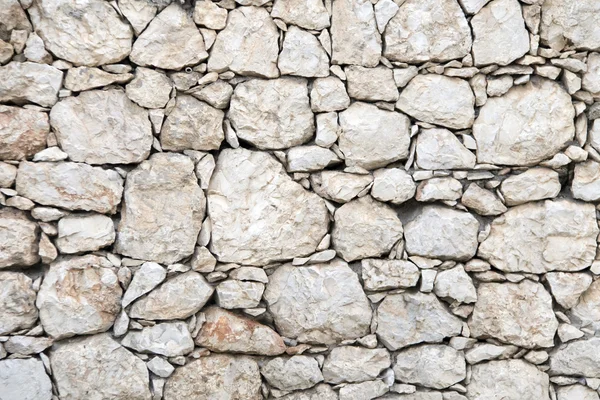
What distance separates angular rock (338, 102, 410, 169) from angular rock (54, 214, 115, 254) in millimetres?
1115

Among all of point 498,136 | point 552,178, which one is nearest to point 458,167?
point 498,136

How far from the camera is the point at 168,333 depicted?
2623 millimetres

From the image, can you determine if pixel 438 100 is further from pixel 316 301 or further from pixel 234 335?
pixel 234 335

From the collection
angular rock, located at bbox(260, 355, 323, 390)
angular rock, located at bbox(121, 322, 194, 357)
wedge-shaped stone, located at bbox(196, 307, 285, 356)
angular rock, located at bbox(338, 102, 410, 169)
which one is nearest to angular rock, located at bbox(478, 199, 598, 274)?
angular rock, located at bbox(338, 102, 410, 169)

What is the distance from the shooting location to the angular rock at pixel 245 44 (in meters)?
2.63

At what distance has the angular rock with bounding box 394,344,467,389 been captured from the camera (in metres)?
2.81

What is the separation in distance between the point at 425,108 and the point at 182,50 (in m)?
1.15

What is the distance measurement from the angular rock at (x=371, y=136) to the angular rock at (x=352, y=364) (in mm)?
879

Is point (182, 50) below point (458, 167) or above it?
above

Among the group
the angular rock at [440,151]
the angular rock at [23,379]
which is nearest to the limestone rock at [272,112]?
the angular rock at [440,151]

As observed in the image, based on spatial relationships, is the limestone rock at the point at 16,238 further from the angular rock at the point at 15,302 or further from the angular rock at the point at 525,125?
the angular rock at the point at 525,125

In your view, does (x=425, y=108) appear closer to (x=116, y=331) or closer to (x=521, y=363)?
(x=521, y=363)

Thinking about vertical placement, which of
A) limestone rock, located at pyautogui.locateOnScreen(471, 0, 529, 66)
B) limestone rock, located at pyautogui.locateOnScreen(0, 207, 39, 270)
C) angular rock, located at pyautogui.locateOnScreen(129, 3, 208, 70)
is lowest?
limestone rock, located at pyautogui.locateOnScreen(0, 207, 39, 270)

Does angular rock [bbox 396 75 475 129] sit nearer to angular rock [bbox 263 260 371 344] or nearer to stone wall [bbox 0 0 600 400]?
stone wall [bbox 0 0 600 400]
